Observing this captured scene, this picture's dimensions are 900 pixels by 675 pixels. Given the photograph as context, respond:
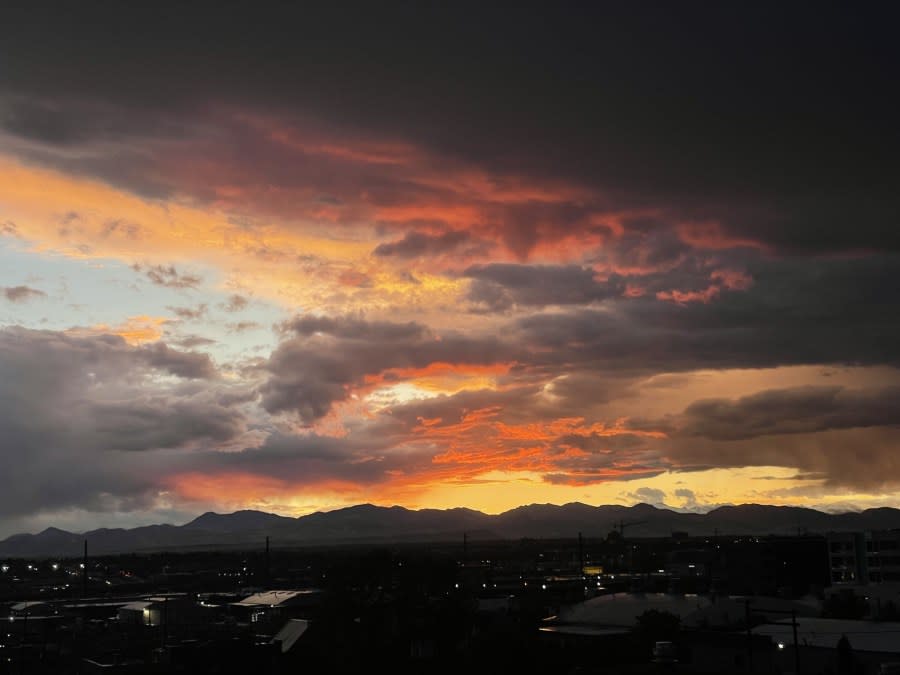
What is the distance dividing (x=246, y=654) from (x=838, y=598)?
173 feet

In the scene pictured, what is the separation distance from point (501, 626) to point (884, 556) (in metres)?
116

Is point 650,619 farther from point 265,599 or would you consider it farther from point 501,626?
point 265,599

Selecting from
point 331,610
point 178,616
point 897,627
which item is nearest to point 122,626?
point 178,616

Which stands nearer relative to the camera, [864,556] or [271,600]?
[271,600]

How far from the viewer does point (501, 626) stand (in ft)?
223

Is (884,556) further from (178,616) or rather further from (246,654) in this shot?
(246,654)

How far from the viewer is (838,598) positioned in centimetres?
8788

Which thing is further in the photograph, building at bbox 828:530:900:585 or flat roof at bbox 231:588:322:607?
building at bbox 828:530:900:585

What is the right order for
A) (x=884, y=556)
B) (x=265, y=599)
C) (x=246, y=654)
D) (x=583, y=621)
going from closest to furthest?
(x=246, y=654), (x=583, y=621), (x=265, y=599), (x=884, y=556)

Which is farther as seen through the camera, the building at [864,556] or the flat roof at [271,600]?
the building at [864,556]

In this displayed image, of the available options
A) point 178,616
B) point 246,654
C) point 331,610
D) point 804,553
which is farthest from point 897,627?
point 804,553

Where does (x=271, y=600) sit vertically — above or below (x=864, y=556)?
above

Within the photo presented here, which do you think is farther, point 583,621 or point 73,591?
point 73,591

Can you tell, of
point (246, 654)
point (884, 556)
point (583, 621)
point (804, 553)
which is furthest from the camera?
point (804, 553)
